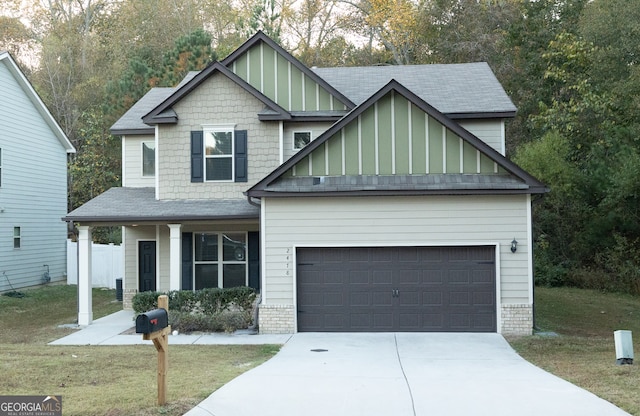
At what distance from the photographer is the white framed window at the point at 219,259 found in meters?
20.6

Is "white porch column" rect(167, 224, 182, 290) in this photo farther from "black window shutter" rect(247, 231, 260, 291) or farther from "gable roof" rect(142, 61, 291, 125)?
"gable roof" rect(142, 61, 291, 125)

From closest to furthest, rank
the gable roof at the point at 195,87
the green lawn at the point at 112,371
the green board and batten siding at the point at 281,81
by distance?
1. the green lawn at the point at 112,371
2. the gable roof at the point at 195,87
3. the green board and batten siding at the point at 281,81

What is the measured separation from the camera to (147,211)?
1897 cm

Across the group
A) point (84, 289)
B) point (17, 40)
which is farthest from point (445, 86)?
point (17, 40)

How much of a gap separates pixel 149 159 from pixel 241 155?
3.73 m

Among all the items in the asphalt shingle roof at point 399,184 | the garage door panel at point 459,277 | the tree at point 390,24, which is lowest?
the garage door panel at point 459,277

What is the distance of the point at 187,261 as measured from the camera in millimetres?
20609

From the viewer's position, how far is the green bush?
1719 cm

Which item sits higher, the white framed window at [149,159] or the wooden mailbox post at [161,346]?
the white framed window at [149,159]

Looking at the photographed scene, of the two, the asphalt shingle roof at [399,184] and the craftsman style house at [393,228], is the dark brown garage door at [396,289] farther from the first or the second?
the asphalt shingle roof at [399,184]

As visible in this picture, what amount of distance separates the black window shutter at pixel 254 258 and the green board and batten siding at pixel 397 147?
4209 mm

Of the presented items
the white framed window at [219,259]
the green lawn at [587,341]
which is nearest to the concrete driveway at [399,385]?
the green lawn at [587,341]

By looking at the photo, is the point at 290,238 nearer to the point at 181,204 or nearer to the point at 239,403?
the point at 181,204

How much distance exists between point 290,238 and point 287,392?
283 inches
